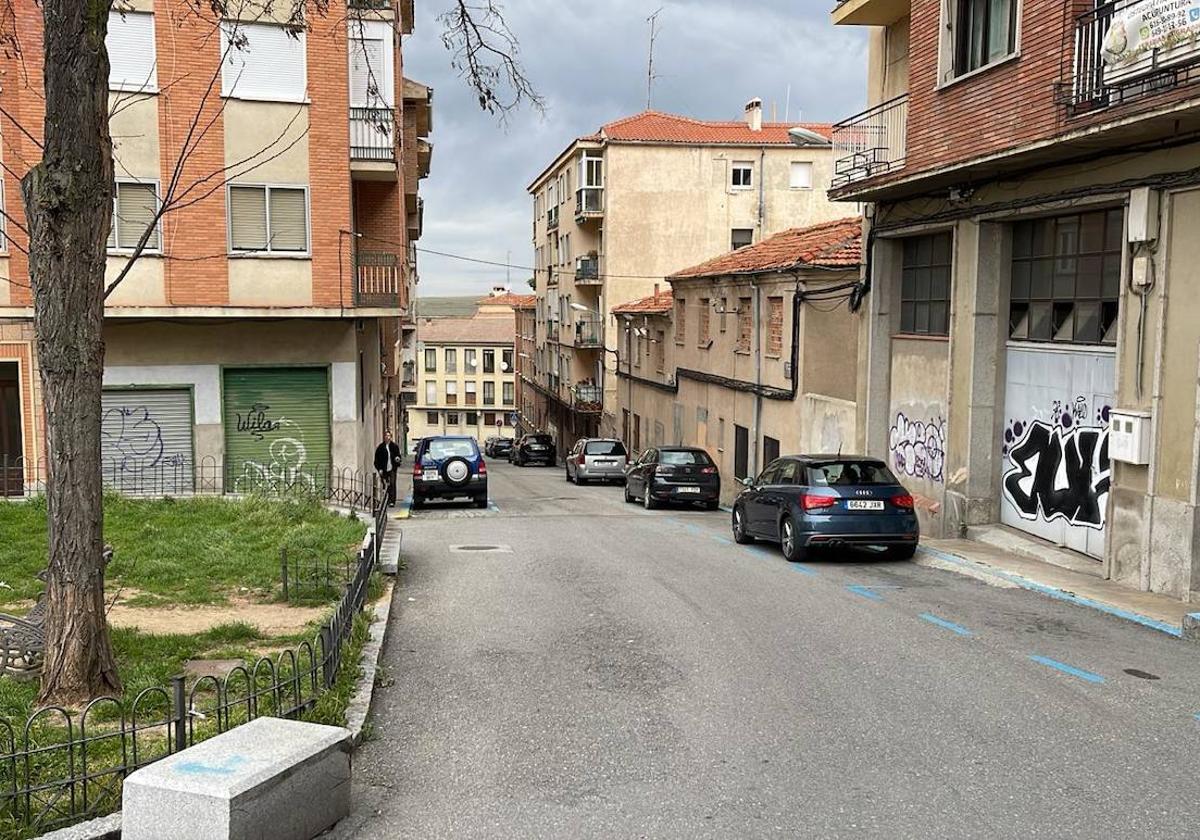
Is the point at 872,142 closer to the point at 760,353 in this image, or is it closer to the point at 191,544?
Result: the point at 760,353

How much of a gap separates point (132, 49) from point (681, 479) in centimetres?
1464

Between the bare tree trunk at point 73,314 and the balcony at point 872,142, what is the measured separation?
13452 mm

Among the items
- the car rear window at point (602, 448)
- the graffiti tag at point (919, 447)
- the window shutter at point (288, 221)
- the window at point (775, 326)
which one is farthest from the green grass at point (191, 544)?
the car rear window at point (602, 448)

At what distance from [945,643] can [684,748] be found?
3.55m

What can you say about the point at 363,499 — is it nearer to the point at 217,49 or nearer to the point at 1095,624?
the point at 217,49

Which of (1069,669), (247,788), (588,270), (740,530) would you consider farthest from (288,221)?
(588,270)

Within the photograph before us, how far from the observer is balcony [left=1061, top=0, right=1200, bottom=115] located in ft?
34.7

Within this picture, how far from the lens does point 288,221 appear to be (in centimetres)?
1986

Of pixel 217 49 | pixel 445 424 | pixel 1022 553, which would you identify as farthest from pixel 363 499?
pixel 445 424

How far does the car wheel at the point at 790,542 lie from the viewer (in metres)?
14.4

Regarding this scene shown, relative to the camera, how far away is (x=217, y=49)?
19.5 m

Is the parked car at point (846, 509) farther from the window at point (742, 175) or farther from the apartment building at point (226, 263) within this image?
the window at point (742, 175)

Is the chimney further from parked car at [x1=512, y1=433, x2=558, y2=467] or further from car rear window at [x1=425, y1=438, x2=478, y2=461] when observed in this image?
car rear window at [x1=425, y1=438, x2=478, y2=461]

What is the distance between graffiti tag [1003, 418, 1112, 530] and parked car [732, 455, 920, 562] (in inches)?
75.5
